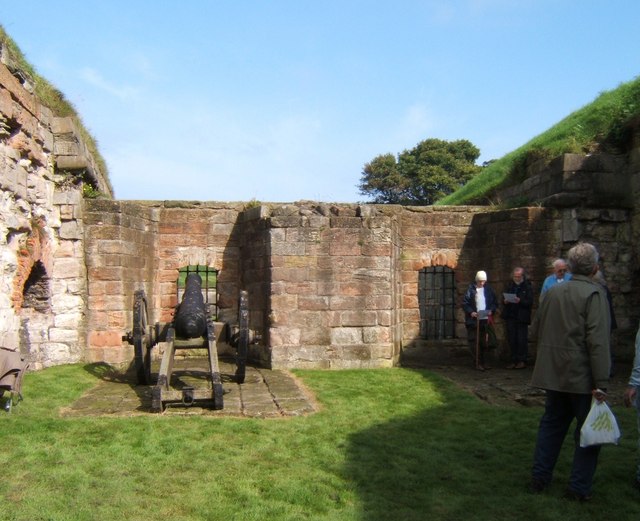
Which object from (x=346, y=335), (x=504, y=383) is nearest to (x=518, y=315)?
(x=504, y=383)

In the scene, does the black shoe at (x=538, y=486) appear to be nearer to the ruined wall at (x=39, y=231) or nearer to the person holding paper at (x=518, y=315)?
the person holding paper at (x=518, y=315)

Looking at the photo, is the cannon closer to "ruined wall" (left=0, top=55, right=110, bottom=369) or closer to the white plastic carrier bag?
"ruined wall" (left=0, top=55, right=110, bottom=369)

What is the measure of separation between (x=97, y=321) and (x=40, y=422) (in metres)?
4.00

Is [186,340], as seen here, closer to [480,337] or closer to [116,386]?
[116,386]

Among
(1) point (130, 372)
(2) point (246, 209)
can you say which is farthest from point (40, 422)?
(2) point (246, 209)

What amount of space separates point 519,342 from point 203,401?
5.85m

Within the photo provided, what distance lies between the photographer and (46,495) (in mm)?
4324

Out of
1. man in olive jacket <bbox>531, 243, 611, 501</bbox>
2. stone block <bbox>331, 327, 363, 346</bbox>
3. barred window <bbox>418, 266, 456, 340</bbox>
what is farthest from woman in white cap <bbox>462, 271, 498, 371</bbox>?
man in olive jacket <bbox>531, 243, 611, 501</bbox>

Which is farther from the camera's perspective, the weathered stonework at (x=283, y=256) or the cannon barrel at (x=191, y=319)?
the weathered stonework at (x=283, y=256)

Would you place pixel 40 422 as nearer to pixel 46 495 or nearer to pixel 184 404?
pixel 184 404

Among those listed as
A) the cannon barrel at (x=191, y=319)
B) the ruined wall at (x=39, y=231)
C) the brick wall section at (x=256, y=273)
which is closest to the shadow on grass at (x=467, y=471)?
the cannon barrel at (x=191, y=319)

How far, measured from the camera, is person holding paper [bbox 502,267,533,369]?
10227 millimetres

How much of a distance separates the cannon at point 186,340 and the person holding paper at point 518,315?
467cm

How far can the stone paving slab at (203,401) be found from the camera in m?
6.63
